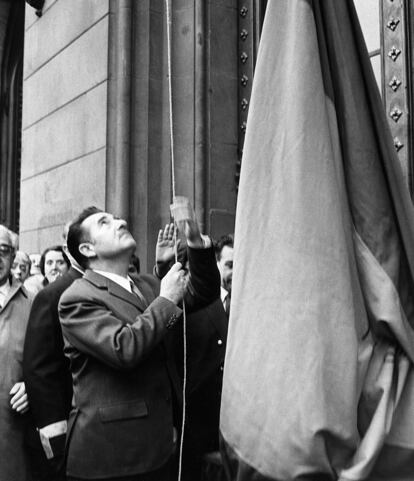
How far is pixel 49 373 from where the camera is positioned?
325 cm

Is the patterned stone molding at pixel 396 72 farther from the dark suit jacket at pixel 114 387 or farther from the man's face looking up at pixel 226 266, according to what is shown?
the dark suit jacket at pixel 114 387

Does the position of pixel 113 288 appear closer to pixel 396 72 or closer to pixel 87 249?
pixel 87 249

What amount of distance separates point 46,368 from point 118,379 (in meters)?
0.63

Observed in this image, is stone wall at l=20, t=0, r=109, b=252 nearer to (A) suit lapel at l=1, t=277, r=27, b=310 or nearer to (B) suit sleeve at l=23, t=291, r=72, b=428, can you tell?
(A) suit lapel at l=1, t=277, r=27, b=310

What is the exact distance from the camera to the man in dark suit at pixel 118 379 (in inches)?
106

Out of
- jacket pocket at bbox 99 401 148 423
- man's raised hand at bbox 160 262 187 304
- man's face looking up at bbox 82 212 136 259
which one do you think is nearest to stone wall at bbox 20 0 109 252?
man's face looking up at bbox 82 212 136 259

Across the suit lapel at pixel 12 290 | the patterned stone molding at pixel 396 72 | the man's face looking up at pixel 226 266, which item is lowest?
the suit lapel at pixel 12 290

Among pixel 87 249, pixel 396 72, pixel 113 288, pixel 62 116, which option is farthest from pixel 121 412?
pixel 62 116

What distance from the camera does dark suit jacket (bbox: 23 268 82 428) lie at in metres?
3.19

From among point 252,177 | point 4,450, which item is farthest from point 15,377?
point 252,177

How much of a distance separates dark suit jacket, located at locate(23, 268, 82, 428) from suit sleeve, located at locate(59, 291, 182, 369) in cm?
45

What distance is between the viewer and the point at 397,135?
4.76 metres

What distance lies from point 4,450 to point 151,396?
4.12ft

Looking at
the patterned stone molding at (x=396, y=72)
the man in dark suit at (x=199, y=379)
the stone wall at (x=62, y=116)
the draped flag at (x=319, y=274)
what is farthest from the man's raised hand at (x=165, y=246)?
the stone wall at (x=62, y=116)
